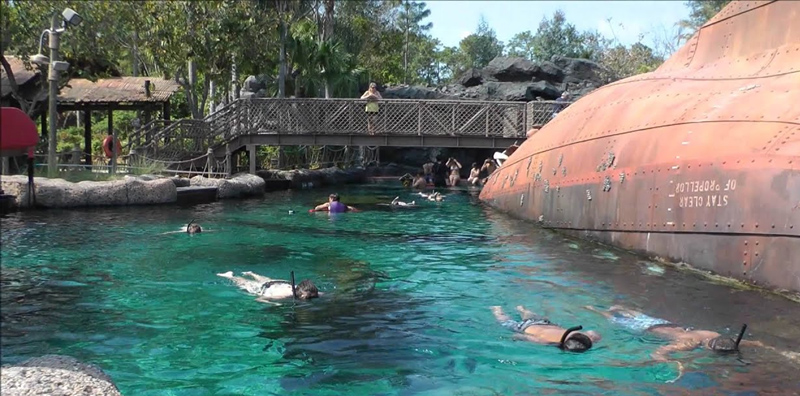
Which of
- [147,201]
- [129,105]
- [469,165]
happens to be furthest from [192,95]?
[469,165]

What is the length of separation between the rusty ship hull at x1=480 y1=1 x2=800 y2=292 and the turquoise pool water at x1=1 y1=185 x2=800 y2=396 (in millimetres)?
450

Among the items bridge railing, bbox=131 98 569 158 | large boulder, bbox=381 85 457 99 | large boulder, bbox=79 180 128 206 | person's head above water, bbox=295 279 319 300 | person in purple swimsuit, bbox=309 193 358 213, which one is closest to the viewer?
person's head above water, bbox=295 279 319 300

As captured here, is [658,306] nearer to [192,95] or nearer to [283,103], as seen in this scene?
[283,103]

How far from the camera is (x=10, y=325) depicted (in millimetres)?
7652

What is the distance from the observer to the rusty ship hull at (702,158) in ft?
27.9

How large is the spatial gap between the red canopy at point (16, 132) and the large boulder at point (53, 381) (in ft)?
7.35

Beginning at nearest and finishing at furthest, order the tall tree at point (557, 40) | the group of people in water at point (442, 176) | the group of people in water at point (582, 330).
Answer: the group of people in water at point (582, 330) < the group of people in water at point (442, 176) < the tall tree at point (557, 40)

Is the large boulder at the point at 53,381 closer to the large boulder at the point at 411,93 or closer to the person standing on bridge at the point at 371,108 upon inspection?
the person standing on bridge at the point at 371,108

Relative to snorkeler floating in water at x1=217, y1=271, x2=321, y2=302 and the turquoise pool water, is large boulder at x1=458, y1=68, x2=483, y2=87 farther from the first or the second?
snorkeler floating in water at x1=217, y1=271, x2=321, y2=302

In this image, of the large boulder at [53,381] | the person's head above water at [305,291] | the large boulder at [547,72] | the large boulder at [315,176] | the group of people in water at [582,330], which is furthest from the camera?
the large boulder at [547,72]

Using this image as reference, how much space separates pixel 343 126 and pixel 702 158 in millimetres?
17001

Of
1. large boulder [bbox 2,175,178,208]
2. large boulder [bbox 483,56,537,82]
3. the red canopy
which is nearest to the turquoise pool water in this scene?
the red canopy

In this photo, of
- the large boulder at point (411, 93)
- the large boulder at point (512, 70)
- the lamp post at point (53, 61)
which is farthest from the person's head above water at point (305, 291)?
the large boulder at point (512, 70)

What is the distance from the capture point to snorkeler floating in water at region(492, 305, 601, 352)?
277 inches
